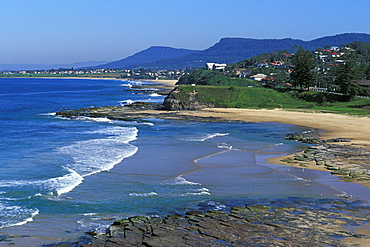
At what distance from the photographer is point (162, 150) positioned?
3544cm

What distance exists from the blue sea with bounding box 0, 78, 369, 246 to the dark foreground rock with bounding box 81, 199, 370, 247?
53.5 inches

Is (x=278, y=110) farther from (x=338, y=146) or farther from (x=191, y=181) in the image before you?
(x=191, y=181)

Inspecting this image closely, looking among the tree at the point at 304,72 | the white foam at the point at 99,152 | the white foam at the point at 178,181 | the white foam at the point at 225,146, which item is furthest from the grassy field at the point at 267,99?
the white foam at the point at 178,181

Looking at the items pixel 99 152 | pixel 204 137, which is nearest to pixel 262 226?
pixel 99 152

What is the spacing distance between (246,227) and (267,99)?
206 ft

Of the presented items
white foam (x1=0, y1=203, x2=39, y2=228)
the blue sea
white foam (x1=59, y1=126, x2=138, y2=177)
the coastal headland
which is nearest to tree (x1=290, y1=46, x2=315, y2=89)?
the blue sea

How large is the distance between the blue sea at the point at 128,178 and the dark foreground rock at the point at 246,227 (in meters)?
1.36

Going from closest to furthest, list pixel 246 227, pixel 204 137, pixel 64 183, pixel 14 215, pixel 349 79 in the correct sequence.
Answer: pixel 246 227, pixel 14 215, pixel 64 183, pixel 204 137, pixel 349 79

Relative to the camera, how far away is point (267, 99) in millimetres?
78000

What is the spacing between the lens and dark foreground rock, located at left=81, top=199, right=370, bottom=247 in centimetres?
1538

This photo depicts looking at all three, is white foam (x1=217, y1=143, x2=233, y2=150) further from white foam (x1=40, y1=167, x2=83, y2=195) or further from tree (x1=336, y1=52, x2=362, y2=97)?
tree (x1=336, y1=52, x2=362, y2=97)

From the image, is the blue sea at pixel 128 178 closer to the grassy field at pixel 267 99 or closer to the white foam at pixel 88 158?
the white foam at pixel 88 158

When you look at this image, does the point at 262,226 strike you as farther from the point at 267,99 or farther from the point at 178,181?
the point at 267,99

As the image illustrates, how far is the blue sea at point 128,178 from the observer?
19000mm
